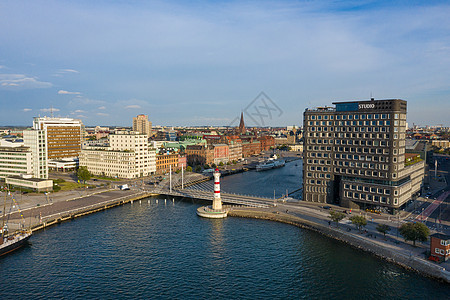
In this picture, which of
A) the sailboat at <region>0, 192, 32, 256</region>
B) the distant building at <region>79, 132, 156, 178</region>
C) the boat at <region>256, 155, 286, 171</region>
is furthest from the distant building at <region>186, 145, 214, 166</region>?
the sailboat at <region>0, 192, 32, 256</region>

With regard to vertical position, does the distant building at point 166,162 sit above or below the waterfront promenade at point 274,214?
above

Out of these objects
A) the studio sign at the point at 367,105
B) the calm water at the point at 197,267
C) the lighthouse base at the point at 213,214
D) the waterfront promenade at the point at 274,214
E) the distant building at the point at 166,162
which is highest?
the studio sign at the point at 367,105

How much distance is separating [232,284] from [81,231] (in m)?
35.8

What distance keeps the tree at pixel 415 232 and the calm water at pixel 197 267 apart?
5.97 meters

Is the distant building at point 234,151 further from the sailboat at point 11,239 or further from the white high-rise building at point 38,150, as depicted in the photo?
the sailboat at point 11,239

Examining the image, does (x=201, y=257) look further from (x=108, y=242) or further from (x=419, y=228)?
(x=419, y=228)

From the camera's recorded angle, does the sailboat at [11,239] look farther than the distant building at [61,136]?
No

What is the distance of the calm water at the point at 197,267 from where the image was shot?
1672 inches

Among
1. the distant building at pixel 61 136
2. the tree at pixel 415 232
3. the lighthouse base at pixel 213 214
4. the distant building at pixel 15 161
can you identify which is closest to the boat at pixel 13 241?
the lighthouse base at pixel 213 214

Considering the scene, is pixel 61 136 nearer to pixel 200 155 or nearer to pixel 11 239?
pixel 200 155

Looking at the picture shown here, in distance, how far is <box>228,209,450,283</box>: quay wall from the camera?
149 ft

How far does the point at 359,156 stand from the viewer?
7412 centimetres

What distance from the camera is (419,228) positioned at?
167 ft

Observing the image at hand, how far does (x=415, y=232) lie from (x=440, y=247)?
4447 millimetres
